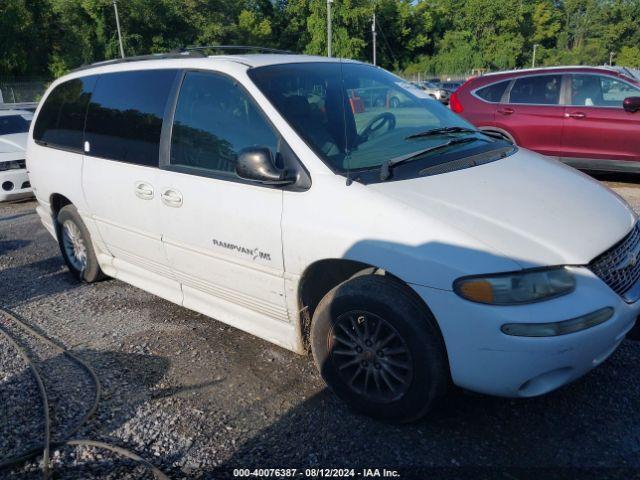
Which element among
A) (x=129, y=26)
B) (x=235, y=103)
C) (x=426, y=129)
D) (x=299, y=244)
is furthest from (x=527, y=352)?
(x=129, y=26)

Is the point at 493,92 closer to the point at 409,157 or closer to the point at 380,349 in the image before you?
the point at 409,157

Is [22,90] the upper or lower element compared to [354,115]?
lower

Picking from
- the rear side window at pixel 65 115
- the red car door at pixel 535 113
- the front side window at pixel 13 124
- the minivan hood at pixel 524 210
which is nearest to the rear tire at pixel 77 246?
the rear side window at pixel 65 115

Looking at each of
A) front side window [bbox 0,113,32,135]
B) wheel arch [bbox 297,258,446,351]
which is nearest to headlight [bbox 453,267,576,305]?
wheel arch [bbox 297,258,446,351]

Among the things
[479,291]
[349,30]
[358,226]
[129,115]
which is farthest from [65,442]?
[349,30]

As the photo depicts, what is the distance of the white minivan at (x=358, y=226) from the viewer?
2.50 m

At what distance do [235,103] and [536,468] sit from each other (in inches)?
99.7

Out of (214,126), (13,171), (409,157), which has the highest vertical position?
(214,126)

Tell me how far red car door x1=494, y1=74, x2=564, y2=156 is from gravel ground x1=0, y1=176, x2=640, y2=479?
5399 mm

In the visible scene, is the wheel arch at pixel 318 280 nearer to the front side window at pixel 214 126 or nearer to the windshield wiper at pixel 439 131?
the front side window at pixel 214 126

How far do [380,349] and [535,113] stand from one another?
6770 mm

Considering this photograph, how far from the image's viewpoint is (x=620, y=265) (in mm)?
2734

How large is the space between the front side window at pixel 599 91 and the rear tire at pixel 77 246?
688 cm

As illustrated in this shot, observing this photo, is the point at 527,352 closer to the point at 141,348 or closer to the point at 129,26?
the point at 141,348
